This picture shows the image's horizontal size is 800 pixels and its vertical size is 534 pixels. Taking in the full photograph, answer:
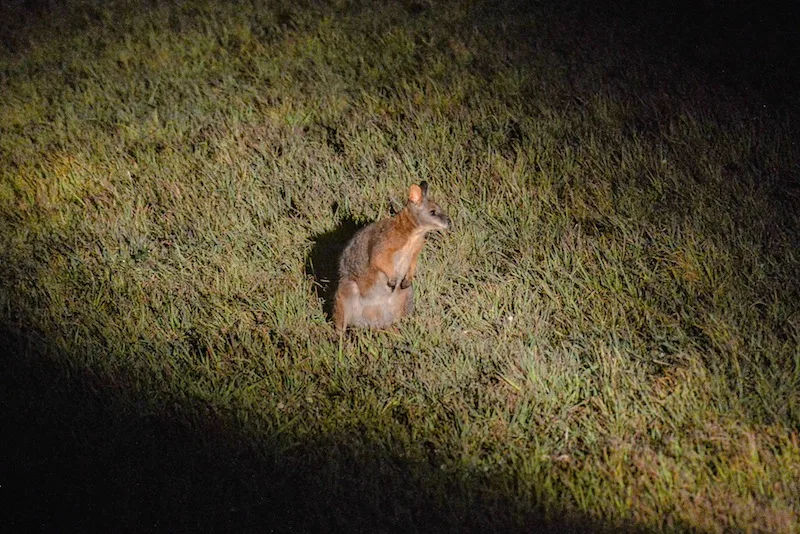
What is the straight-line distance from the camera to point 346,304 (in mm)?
5590

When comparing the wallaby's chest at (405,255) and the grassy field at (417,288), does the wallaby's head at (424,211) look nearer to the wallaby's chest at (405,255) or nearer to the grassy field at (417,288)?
the wallaby's chest at (405,255)

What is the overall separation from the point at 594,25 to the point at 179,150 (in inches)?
182

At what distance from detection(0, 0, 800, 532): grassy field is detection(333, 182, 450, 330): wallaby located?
0.20m

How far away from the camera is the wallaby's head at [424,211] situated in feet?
17.6

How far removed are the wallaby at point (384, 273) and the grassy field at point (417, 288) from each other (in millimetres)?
197

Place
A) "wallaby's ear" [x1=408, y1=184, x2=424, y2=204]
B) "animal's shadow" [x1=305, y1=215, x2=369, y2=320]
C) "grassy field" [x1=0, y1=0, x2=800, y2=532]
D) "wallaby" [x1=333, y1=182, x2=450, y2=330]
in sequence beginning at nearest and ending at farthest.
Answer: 1. "grassy field" [x1=0, y1=0, x2=800, y2=532]
2. "wallaby's ear" [x1=408, y1=184, x2=424, y2=204]
3. "wallaby" [x1=333, y1=182, x2=450, y2=330]
4. "animal's shadow" [x1=305, y1=215, x2=369, y2=320]

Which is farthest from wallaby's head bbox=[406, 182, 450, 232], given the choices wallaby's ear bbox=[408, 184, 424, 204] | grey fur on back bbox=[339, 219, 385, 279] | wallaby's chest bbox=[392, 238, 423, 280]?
grey fur on back bbox=[339, 219, 385, 279]

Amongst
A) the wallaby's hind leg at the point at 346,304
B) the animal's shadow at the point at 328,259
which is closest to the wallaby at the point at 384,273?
the wallaby's hind leg at the point at 346,304

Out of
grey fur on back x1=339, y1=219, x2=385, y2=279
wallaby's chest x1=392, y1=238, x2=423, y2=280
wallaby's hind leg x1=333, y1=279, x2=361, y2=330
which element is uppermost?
grey fur on back x1=339, y1=219, x2=385, y2=279

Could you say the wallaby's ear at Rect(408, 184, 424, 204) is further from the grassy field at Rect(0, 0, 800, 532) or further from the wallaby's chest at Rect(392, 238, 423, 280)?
the grassy field at Rect(0, 0, 800, 532)

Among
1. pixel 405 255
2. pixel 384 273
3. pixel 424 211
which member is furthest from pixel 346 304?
pixel 424 211

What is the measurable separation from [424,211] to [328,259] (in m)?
1.20

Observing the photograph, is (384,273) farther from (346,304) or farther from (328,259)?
(328,259)

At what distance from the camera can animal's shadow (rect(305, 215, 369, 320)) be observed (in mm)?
5961
